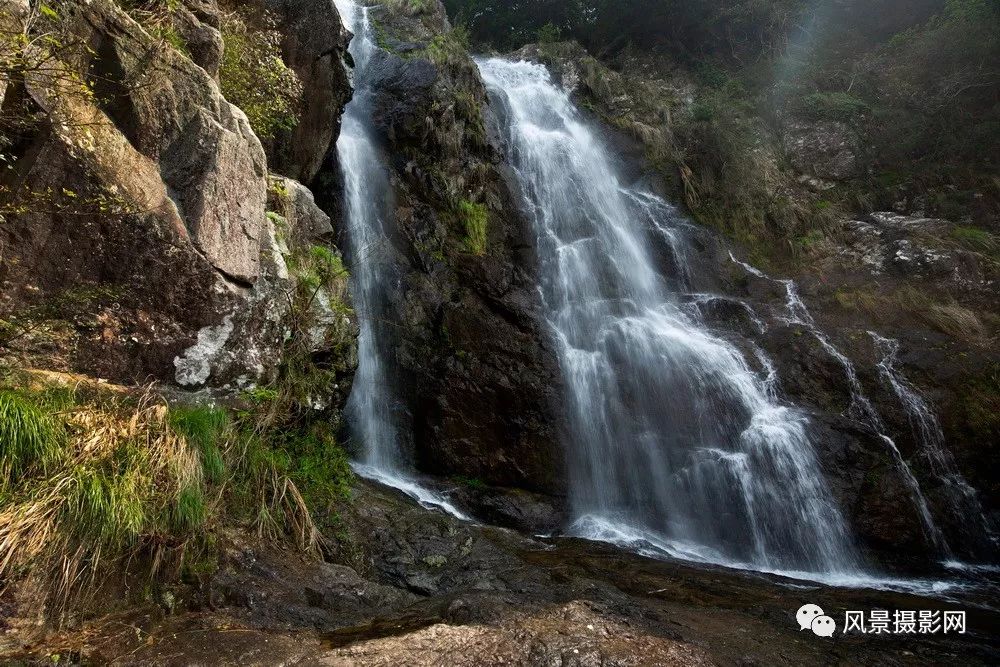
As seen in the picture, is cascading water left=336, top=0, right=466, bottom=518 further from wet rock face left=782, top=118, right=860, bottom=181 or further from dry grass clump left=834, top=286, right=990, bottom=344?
wet rock face left=782, top=118, right=860, bottom=181

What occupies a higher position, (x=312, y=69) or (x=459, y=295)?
(x=312, y=69)

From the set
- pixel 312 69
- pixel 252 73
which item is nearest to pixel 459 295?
pixel 312 69

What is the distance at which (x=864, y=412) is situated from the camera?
10359 millimetres

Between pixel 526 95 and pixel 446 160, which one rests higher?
pixel 526 95

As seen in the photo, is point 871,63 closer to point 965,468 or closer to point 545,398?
point 965,468

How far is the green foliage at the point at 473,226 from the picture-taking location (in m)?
12.1

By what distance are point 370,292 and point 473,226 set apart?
9.76 ft

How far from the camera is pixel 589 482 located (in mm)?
9570

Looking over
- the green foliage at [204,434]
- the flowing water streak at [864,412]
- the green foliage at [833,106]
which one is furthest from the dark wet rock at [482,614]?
the green foliage at [833,106]

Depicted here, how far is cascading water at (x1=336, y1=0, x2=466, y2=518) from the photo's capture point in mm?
9195

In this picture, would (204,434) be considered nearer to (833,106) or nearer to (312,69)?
(312,69)

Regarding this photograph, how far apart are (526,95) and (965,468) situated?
14875 mm

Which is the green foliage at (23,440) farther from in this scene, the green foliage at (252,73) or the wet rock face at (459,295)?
the wet rock face at (459,295)

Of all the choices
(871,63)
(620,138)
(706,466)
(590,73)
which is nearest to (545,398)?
(706,466)
